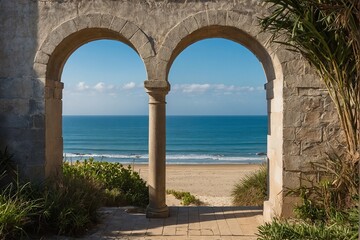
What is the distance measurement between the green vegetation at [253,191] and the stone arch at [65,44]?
15.5 ft

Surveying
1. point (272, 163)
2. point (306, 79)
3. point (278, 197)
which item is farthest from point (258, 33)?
point (278, 197)

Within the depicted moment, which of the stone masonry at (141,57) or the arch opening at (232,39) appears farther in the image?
the arch opening at (232,39)

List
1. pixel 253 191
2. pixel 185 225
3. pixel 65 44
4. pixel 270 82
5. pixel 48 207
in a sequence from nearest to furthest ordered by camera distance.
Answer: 1. pixel 48 207
2. pixel 185 225
3. pixel 65 44
4. pixel 270 82
5. pixel 253 191

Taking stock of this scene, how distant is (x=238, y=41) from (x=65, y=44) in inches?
119

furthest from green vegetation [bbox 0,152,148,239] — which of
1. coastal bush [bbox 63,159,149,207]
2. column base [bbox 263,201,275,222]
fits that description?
column base [bbox 263,201,275,222]

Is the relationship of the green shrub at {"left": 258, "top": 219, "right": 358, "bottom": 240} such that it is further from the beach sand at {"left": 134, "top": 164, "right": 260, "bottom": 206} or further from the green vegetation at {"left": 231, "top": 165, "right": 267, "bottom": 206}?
the beach sand at {"left": 134, "top": 164, "right": 260, "bottom": 206}

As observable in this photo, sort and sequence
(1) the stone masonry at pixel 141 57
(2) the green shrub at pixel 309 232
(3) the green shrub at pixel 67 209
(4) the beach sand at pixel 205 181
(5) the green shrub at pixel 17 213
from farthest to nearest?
(4) the beach sand at pixel 205 181, (1) the stone masonry at pixel 141 57, (3) the green shrub at pixel 67 209, (5) the green shrub at pixel 17 213, (2) the green shrub at pixel 309 232

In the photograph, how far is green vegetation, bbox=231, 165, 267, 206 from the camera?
379 inches

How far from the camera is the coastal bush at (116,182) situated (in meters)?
8.95

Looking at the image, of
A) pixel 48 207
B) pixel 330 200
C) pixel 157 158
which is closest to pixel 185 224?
pixel 157 158

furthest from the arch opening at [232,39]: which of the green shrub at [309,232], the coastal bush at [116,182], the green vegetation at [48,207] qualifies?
the coastal bush at [116,182]

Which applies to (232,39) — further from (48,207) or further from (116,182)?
(116,182)

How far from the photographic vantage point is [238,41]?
7258 mm

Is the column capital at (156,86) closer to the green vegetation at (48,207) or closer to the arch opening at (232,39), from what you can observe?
the arch opening at (232,39)
